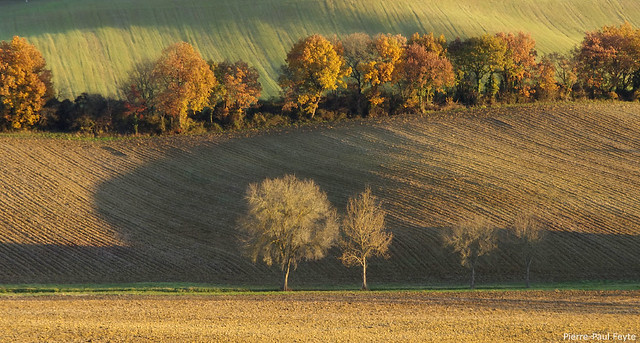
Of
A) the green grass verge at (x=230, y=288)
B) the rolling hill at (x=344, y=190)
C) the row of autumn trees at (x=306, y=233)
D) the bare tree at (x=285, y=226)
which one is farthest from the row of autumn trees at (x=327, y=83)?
the green grass verge at (x=230, y=288)

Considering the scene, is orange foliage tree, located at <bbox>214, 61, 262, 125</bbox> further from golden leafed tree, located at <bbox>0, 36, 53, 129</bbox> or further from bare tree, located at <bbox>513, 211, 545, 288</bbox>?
bare tree, located at <bbox>513, 211, 545, 288</bbox>

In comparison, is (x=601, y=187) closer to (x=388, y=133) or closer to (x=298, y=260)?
(x=388, y=133)

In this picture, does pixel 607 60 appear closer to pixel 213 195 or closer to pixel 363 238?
pixel 213 195

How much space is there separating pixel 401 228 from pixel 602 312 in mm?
24339

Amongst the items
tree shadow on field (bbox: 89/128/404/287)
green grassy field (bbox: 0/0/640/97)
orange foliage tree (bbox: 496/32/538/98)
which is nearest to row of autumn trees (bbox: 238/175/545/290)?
tree shadow on field (bbox: 89/128/404/287)

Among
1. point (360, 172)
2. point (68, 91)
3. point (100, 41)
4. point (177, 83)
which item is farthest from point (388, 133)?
point (100, 41)

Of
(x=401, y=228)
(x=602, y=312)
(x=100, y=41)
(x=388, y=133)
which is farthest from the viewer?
(x=100, y=41)

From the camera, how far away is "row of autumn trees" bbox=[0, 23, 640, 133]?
83.0m

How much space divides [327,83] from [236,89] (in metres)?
10.8

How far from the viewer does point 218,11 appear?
130250 mm

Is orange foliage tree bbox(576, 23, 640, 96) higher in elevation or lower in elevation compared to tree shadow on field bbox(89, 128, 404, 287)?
higher

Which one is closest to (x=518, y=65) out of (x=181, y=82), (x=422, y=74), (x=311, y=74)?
(x=422, y=74)

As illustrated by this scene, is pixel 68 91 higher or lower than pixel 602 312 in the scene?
higher

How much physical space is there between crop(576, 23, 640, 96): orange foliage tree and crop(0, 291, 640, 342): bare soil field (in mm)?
54032
